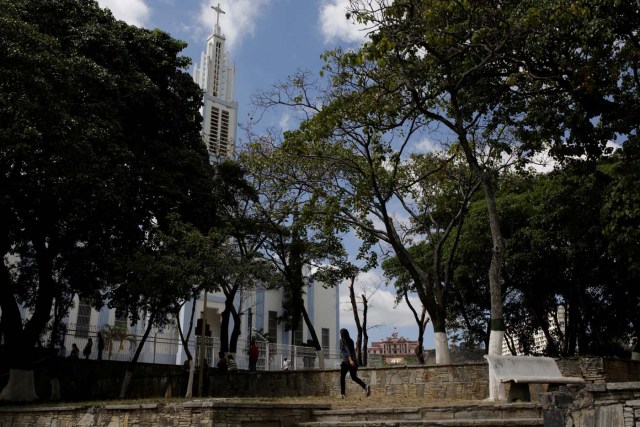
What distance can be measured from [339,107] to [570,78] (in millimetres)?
4942

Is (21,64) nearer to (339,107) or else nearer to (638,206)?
(339,107)

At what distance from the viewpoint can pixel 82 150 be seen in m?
13.4

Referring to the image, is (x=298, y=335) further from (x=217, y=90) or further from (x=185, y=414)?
(x=185, y=414)

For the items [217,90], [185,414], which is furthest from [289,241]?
[217,90]

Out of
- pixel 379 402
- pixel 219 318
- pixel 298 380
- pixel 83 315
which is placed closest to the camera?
pixel 379 402

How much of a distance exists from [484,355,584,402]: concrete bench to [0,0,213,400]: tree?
30.5ft

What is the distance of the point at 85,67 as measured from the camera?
14.5 metres

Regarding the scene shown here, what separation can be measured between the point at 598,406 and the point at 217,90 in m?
36.2

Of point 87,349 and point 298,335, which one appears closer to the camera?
point 87,349

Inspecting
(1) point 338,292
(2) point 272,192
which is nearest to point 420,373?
(2) point 272,192

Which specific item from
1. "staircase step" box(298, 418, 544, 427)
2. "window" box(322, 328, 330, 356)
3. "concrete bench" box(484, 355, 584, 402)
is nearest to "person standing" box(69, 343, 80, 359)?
"staircase step" box(298, 418, 544, 427)

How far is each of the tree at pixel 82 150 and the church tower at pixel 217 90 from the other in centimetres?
1543

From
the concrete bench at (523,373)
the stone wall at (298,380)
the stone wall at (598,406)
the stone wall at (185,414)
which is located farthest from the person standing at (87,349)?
the stone wall at (598,406)

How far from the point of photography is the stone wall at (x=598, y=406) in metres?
5.70
